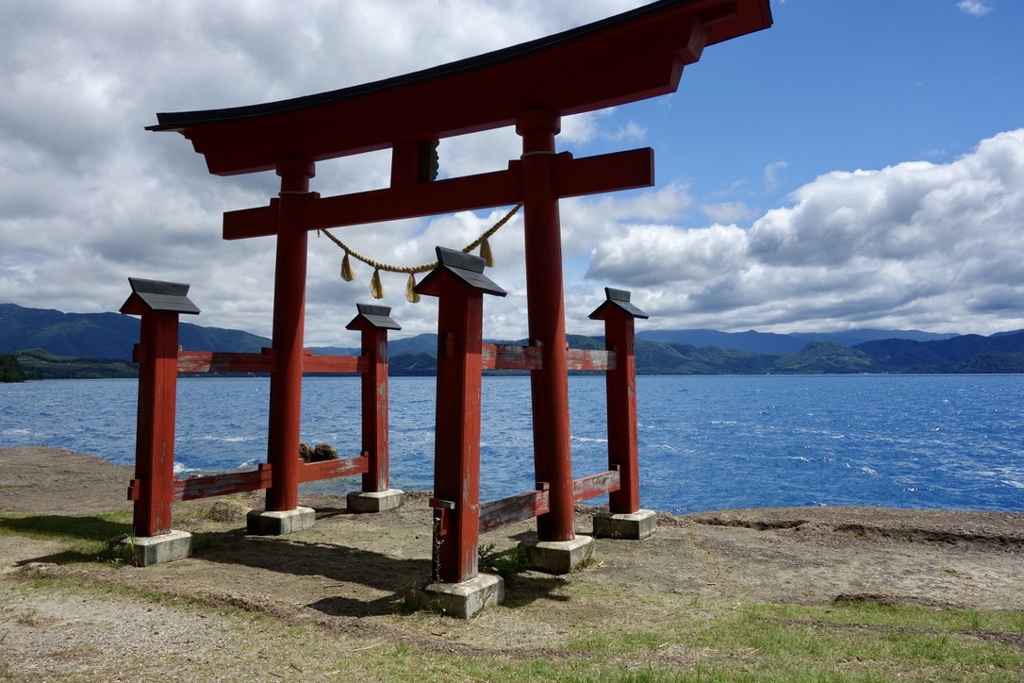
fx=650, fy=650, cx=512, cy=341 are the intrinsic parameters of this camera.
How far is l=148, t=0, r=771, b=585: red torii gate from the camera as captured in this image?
6285mm

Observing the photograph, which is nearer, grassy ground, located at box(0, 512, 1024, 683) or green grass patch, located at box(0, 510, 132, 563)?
grassy ground, located at box(0, 512, 1024, 683)

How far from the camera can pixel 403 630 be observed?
15.5 feet

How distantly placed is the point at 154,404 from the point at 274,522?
2295 millimetres

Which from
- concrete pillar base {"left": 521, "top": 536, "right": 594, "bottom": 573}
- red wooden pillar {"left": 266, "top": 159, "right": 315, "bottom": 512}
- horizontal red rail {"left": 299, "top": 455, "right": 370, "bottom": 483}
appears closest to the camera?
concrete pillar base {"left": 521, "top": 536, "right": 594, "bottom": 573}

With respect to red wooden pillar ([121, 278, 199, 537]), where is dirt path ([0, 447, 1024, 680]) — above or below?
below

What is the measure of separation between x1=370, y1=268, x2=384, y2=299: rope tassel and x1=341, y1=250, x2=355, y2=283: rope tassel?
12.1 inches

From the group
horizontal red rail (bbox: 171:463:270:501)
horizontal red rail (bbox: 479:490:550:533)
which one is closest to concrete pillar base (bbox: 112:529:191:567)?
horizontal red rail (bbox: 171:463:270:501)

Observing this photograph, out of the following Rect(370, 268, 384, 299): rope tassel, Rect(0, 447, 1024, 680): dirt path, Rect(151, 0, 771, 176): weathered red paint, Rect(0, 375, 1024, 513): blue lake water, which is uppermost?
Rect(151, 0, 771, 176): weathered red paint

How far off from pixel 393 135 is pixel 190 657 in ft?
19.5

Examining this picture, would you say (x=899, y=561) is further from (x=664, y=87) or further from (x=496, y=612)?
(x=664, y=87)

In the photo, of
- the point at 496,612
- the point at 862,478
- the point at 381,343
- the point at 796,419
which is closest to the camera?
the point at 496,612

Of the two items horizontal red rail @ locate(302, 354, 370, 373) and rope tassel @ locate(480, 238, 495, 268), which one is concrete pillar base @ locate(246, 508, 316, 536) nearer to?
horizontal red rail @ locate(302, 354, 370, 373)

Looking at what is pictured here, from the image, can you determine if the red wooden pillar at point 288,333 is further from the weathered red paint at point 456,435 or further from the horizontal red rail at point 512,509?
the weathered red paint at point 456,435

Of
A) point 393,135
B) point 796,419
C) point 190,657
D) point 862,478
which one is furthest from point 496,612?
point 796,419
